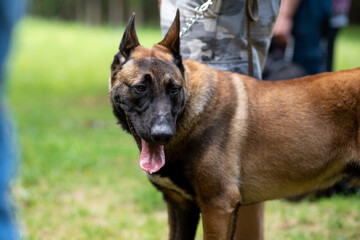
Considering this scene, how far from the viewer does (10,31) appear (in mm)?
1453

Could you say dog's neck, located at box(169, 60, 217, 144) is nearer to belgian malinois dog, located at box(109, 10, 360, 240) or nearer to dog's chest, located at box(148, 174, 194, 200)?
belgian malinois dog, located at box(109, 10, 360, 240)

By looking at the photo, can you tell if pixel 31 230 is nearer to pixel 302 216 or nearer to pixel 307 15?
pixel 302 216

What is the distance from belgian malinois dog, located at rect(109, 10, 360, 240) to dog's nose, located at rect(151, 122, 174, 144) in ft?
0.19

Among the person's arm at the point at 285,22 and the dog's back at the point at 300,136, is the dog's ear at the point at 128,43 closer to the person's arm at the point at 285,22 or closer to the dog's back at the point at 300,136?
the dog's back at the point at 300,136

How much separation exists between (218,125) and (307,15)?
3890mm

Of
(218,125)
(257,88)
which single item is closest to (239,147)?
(218,125)

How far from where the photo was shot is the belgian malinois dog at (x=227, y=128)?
2977mm

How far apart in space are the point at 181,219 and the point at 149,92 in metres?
0.94

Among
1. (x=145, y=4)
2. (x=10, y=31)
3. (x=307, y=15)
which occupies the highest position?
(x=10, y=31)

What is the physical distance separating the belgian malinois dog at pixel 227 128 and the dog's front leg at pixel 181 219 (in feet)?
0.05

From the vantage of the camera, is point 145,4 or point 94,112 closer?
point 94,112

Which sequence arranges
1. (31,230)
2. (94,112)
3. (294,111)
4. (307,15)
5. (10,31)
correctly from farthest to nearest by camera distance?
1. (94,112)
2. (307,15)
3. (31,230)
4. (294,111)
5. (10,31)

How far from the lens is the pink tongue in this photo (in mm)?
2965

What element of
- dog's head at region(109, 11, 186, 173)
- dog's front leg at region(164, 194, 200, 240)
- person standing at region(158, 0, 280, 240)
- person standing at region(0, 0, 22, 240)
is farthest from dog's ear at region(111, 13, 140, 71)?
person standing at region(0, 0, 22, 240)
